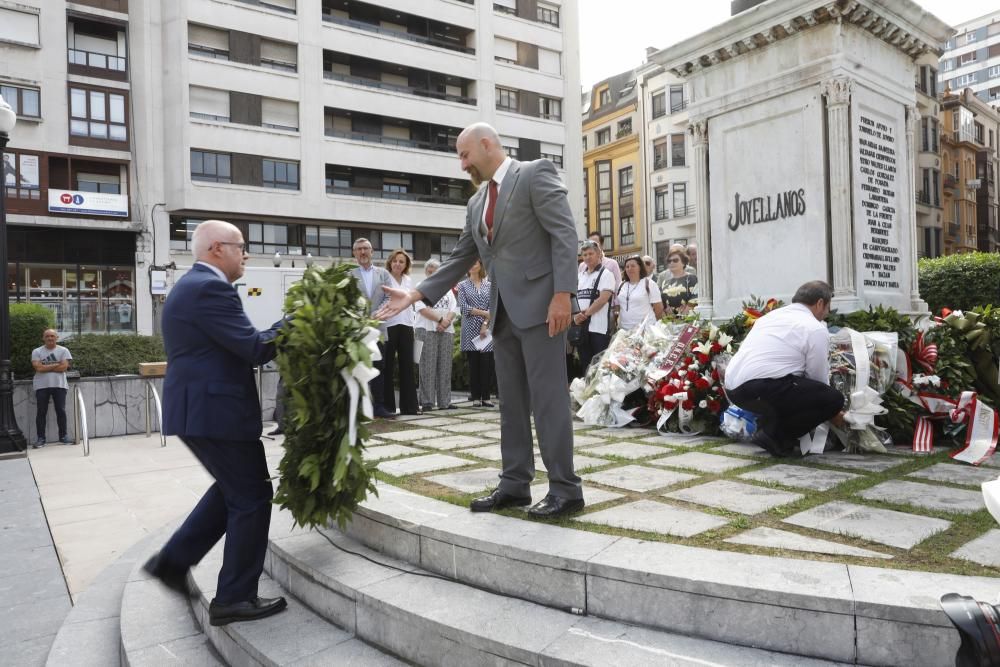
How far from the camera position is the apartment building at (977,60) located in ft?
266

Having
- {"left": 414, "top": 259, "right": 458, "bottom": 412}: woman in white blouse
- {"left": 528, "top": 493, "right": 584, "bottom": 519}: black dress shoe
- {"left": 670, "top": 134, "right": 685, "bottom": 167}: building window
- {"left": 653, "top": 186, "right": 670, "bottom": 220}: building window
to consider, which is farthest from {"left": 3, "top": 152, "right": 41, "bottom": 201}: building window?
{"left": 670, "top": 134, "right": 685, "bottom": 167}: building window

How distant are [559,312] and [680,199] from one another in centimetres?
4524

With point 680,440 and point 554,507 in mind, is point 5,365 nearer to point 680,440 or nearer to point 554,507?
point 680,440

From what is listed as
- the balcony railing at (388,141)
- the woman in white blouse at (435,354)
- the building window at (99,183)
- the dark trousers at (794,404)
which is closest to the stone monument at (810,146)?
the dark trousers at (794,404)

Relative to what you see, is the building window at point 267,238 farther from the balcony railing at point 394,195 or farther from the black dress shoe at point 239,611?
the black dress shoe at point 239,611

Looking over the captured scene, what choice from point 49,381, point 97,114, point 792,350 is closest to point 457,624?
point 792,350

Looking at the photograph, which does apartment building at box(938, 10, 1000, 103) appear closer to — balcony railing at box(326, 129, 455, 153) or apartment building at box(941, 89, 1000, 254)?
apartment building at box(941, 89, 1000, 254)

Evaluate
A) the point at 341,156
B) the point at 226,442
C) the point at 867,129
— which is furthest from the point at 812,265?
the point at 341,156

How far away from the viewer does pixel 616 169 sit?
54.2 m

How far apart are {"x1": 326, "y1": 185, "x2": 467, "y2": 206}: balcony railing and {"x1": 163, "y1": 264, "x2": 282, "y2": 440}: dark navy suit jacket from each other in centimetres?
3157

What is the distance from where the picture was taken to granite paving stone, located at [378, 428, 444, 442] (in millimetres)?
6629

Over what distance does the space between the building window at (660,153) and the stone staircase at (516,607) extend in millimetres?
46357

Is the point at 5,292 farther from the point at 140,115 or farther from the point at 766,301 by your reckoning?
the point at 140,115

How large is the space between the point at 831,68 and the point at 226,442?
5847 mm
